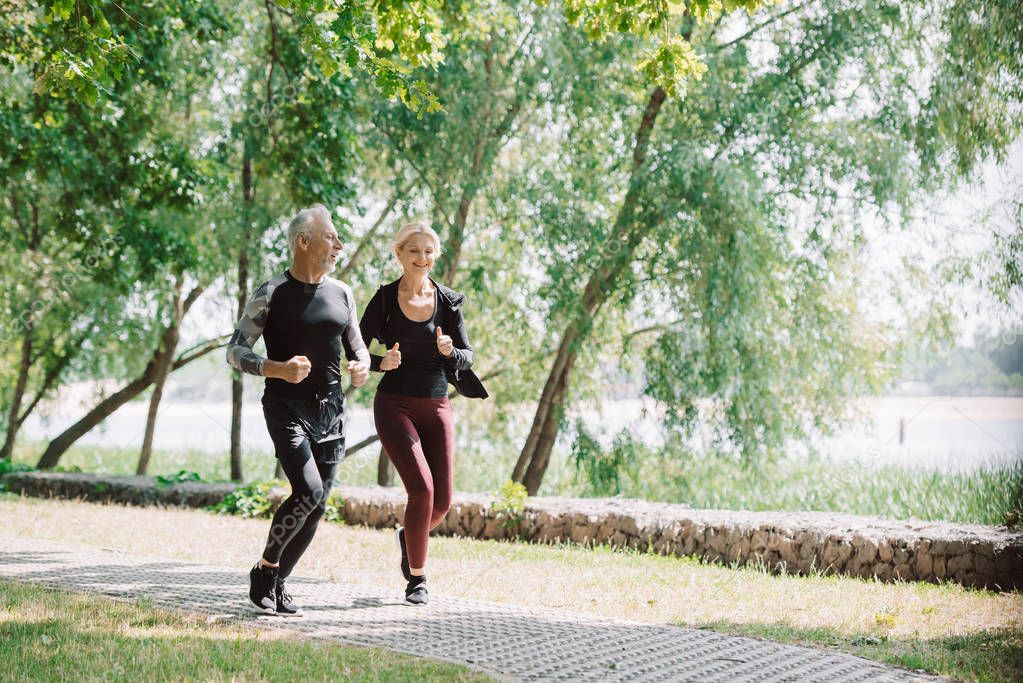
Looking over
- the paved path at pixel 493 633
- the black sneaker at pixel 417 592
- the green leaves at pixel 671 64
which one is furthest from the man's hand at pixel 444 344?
the green leaves at pixel 671 64

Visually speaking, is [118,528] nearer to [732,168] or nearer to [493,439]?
[732,168]

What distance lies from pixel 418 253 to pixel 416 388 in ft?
2.67

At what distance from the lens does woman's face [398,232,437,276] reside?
609 cm

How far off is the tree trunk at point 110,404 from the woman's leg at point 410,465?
13.6m

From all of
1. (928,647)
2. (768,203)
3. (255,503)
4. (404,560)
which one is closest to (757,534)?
(928,647)

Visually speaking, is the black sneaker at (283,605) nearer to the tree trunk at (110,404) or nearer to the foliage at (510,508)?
the foliage at (510,508)

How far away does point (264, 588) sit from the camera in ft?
18.0

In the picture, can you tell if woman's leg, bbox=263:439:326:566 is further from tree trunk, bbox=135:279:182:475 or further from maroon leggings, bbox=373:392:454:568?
tree trunk, bbox=135:279:182:475

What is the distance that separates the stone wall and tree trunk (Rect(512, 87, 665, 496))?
4.38 metres

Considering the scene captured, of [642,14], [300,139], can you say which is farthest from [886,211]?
[300,139]

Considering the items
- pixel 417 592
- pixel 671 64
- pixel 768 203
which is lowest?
pixel 417 592

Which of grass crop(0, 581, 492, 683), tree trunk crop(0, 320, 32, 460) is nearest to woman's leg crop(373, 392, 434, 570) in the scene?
grass crop(0, 581, 492, 683)

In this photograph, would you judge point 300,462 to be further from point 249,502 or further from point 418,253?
point 249,502

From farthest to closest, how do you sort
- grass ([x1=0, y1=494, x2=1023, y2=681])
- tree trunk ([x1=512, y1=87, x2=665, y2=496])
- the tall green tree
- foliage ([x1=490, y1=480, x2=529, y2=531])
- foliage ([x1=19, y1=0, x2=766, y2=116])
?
tree trunk ([x1=512, y1=87, x2=665, y2=496]) < the tall green tree < foliage ([x1=490, y1=480, x2=529, y2=531]) < foliage ([x1=19, y1=0, x2=766, y2=116]) < grass ([x1=0, y1=494, x2=1023, y2=681])
